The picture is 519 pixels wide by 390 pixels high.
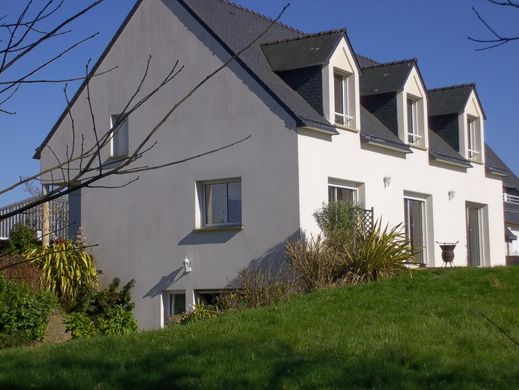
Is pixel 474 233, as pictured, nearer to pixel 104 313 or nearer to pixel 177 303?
pixel 177 303

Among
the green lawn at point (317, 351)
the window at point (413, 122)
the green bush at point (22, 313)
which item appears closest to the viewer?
the green lawn at point (317, 351)

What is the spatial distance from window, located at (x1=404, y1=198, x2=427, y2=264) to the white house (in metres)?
0.11

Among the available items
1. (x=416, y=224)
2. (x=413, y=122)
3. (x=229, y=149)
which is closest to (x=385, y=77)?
(x=413, y=122)

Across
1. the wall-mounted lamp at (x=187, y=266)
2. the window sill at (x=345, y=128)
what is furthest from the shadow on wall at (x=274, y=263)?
the window sill at (x=345, y=128)

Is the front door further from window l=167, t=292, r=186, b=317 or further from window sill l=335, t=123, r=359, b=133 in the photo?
window l=167, t=292, r=186, b=317

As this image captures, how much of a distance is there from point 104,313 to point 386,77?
407 inches

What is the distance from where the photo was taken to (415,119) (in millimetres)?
26500

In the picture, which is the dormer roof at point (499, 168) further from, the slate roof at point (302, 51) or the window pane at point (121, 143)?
the window pane at point (121, 143)

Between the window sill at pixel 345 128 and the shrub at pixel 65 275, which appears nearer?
the shrub at pixel 65 275

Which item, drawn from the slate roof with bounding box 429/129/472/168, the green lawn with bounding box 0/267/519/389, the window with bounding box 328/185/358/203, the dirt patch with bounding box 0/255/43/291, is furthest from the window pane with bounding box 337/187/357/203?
the dirt patch with bounding box 0/255/43/291

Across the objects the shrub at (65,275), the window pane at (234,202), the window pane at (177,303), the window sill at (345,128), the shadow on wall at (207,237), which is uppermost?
the window sill at (345,128)

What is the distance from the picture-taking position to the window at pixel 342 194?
2231 cm

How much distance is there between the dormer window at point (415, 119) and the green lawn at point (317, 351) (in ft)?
35.1

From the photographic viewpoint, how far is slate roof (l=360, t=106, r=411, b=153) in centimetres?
2336
